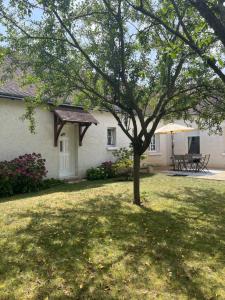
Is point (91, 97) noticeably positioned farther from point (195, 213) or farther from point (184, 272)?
point (184, 272)

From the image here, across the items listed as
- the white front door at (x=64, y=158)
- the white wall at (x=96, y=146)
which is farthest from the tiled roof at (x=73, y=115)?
the white front door at (x=64, y=158)

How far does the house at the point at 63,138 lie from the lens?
40.4 ft

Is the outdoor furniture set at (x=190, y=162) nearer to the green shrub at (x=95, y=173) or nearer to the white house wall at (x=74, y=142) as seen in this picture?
the white house wall at (x=74, y=142)

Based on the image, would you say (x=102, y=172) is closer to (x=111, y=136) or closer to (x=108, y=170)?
(x=108, y=170)

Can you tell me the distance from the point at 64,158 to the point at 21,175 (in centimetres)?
376

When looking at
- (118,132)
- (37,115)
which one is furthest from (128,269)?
(118,132)

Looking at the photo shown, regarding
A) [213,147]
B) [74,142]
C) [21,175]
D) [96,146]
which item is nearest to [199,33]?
[21,175]

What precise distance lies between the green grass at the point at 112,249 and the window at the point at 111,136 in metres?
8.84

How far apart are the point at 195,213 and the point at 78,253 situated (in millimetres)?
3755

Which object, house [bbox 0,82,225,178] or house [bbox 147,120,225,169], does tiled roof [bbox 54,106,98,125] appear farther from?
house [bbox 147,120,225,169]

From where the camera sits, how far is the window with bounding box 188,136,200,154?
21.1 meters

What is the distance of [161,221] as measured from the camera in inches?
266

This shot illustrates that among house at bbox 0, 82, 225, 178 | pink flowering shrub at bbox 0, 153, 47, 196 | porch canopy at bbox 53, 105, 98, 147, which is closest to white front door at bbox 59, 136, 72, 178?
house at bbox 0, 82, 225, 178

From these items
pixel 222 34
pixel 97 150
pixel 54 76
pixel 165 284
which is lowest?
pixel 165 284
